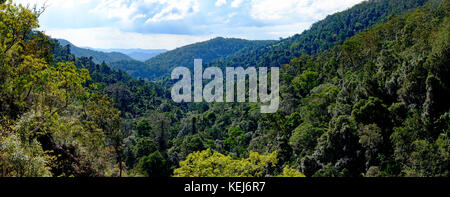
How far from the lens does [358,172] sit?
2500 centimetres

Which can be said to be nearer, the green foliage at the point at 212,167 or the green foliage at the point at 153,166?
the green foliage at the point at 212,167

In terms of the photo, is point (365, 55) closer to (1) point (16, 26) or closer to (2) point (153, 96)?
(1) point (16, 26)

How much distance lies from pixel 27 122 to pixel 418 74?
91.2 ft
